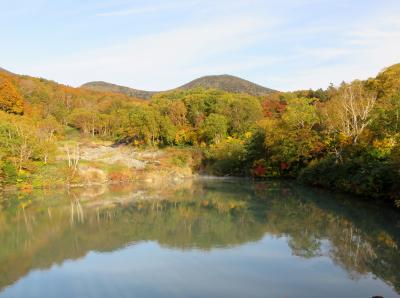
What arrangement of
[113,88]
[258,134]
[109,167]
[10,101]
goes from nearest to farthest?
[109,167] < [258,134] < [10,101] < [113,88]

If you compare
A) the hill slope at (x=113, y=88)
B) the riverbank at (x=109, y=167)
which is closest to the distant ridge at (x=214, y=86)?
the hill slope at (x=113, y=88)

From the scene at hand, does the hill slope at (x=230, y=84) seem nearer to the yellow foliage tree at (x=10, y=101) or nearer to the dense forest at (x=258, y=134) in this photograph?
the dense forest at (x=258, y=134)

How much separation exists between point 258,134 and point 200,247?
30.7 meters

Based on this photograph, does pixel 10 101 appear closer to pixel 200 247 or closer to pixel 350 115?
pixel 350 115

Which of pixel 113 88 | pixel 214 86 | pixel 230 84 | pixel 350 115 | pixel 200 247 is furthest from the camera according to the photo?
pixel 113 88

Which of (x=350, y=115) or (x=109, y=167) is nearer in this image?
(x=350, y=115)

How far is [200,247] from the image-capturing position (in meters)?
16.5

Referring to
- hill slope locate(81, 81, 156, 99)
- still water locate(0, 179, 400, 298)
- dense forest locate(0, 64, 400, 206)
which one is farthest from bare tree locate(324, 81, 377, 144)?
hill slope locate(81, 81, 156, 99)

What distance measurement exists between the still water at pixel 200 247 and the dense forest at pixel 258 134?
374cm

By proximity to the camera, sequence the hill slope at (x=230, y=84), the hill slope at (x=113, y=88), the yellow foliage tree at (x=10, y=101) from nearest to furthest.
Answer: the yellow foliage tree at (x=10, y=101), the hill slope at (x=230, y=84), the hill slope at (x=113, y=88)

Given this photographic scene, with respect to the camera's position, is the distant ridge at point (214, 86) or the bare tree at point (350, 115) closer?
the bare tree at point (350, 115)

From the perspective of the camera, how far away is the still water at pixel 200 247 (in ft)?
38.1

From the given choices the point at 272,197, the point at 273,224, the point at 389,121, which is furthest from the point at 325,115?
the point at 273,224

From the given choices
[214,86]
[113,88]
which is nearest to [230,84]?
[214,86]
